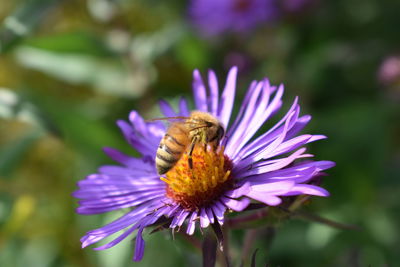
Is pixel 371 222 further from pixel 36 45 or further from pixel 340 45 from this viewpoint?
pixel 36 45

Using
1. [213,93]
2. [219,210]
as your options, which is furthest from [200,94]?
[219,210]

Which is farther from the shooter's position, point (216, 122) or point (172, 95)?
point (172, 95)

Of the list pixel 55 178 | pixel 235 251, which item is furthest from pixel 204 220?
pixel 55 178

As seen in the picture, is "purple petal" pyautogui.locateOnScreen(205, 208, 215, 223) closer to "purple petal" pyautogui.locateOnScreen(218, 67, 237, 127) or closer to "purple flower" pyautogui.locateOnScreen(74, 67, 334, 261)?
"purple flower" pyautogui.locateOnScreen(74, 67, 334, 261)

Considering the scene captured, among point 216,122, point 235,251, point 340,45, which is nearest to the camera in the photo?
point 216,122

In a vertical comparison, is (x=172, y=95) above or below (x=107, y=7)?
below

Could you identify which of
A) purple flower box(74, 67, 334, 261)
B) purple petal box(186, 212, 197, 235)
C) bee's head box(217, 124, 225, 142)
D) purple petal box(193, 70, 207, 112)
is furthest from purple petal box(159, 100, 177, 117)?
purple petal box(186, 212, 197, 235)

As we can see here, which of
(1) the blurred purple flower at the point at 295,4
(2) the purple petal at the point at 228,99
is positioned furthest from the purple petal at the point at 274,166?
(1) the blurred purple flower at the point at 295,4
